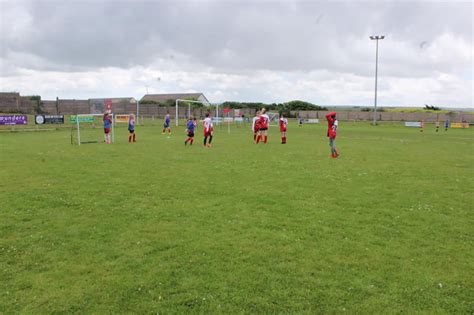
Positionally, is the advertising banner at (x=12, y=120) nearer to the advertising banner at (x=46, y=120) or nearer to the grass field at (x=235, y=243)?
the advertising banner at (x=46, y=120)

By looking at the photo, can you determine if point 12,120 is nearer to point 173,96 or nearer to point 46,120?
point 46,120

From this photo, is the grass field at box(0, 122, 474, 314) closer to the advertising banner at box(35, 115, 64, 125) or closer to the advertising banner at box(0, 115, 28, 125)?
the advertising banner at box(0, 115, 28, 125)

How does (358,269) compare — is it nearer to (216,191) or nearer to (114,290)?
(114,290)

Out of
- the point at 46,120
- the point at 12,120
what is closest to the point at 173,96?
the point at 46,120

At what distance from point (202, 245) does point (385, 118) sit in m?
71.7

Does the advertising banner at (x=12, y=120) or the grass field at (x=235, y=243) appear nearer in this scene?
the grass field at (x=235, y=243)

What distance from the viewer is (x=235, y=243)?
624 cm

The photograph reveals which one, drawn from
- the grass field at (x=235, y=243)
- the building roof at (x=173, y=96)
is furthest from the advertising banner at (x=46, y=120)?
the building roof at (x=173, y=96)

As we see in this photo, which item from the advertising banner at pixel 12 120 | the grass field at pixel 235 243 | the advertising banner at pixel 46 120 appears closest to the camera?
the grass field at pixel 235 243

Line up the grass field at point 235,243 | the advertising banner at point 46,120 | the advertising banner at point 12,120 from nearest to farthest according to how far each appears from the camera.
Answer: the grass field at point 235,243 → the advertising banner at point 12,120 → the advertising banner at point 46,120

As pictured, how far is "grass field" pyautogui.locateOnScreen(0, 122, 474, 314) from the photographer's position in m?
4.57

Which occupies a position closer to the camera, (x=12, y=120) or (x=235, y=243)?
(x=235, y=243)

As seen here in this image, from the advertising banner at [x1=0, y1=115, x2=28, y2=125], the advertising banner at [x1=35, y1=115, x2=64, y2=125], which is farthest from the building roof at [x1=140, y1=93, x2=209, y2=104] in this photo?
the advertising banner at [x1=0, y1=115, x2=28, y2=125]

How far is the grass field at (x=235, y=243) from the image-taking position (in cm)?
457
